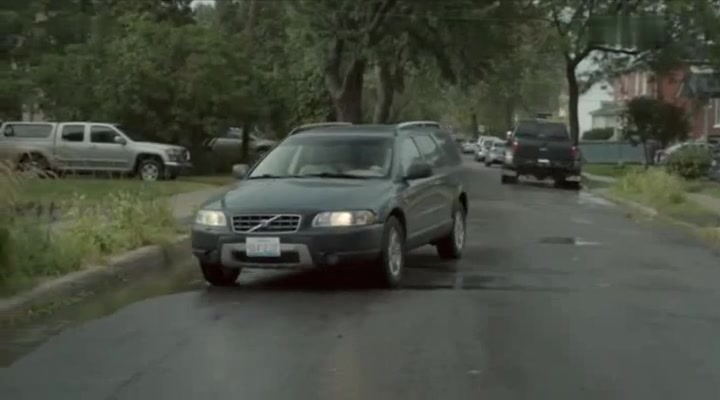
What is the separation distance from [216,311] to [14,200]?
2.12 metres

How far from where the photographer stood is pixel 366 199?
1222cm

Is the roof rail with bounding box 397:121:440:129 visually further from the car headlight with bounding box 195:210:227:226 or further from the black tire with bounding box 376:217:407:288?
the car headlight with bounding box 195:210:227:226

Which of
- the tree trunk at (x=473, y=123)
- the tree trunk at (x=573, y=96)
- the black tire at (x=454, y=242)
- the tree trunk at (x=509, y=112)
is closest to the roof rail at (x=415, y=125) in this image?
the black tire at (x=454, y=242)

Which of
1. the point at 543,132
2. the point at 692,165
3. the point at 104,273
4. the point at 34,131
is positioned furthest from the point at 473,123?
the point at 104,273

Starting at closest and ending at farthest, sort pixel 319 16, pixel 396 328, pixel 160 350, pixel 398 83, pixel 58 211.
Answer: pixel 160 350 → pixel 396 328 → pixel 58 211 → pixel 319 16 → pixel 398 83

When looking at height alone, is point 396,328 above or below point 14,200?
below

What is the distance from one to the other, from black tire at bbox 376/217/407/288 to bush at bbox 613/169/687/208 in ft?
45.1

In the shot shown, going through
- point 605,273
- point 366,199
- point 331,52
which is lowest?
point 605,273

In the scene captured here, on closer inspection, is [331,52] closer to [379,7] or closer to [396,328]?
[379,7]

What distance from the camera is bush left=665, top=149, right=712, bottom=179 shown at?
120 ft

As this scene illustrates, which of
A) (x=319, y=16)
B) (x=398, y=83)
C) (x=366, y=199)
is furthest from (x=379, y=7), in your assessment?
(x=366, y=199)

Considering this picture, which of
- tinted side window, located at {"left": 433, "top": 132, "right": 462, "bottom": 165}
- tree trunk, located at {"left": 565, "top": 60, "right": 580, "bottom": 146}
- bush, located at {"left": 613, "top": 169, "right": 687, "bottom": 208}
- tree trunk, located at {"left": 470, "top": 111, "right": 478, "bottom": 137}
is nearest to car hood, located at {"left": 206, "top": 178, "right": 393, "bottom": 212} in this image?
tinted side window, located at {"left": 433, "top": 132, "right": 462, "bottom": 165}

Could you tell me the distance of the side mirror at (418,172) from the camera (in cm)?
1334

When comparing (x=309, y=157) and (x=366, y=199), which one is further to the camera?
(x=309, y=157)
